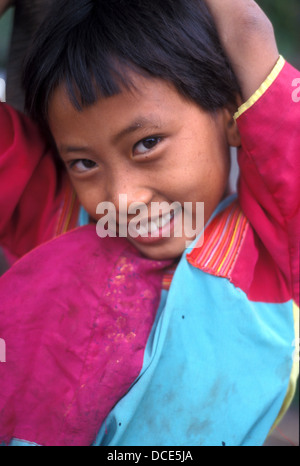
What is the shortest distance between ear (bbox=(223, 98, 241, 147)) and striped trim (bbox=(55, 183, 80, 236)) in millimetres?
343

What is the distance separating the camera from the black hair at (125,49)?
76 centimetres

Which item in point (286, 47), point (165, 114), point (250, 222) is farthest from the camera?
point (286, 47)

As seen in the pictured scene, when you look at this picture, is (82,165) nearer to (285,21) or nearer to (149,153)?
(149,153)

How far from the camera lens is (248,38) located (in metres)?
0.77

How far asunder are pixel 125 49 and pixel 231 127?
24 centimetres

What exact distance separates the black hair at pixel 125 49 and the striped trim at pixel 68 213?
23 centimetres

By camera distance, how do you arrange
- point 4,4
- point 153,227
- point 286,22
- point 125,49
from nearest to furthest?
point 125,49, point 153,227, point 4,4, point 286,22

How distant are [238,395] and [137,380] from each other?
0.18 meters

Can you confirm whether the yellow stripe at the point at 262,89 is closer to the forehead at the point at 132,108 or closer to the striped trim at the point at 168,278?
the forehead at the point at 132,108

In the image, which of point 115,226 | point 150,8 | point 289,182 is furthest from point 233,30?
point 115,226

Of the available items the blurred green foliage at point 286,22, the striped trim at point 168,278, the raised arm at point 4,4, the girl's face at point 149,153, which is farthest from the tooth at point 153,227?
the blurred green foliage at point 286,22

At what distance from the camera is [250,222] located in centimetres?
89

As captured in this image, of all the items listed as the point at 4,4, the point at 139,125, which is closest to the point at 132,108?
the point at 139,125

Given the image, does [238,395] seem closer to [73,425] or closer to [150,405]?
[150,405]
